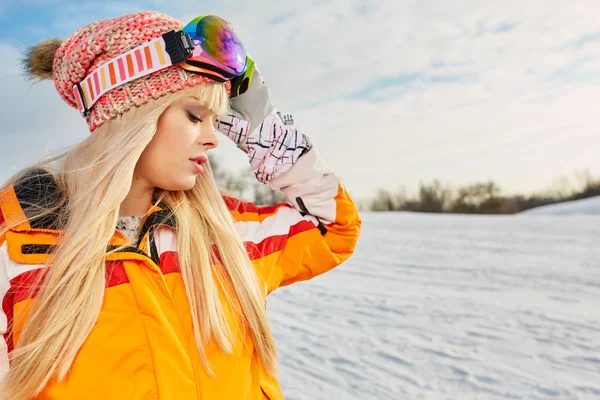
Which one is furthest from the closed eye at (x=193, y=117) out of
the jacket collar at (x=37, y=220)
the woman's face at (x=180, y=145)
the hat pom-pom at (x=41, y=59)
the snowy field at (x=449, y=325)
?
the snowy field at (x=449, y=325)

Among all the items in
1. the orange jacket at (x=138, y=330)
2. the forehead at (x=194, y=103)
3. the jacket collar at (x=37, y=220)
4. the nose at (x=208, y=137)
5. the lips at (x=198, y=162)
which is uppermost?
the forehead at (x=194, y=103)

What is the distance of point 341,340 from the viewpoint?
3955mm

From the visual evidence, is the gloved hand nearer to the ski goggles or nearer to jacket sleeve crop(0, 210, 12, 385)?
the ski goggles

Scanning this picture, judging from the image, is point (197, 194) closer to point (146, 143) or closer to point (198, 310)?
point (146, 143)

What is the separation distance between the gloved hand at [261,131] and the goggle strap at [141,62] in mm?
288

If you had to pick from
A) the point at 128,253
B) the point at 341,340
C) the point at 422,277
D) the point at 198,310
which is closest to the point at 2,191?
the point at 128,253

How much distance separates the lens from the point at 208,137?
1.71 m

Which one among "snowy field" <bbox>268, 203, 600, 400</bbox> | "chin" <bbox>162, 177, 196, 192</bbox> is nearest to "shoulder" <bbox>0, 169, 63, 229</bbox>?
"chin" <bbox>162, 177, 196, 192</bbox>

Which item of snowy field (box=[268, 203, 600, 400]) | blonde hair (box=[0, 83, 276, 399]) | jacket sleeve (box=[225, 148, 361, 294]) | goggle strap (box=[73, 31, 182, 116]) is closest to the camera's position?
blonde hair (box=[0, 83, 276, 399])

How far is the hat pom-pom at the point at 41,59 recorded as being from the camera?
6.16ft

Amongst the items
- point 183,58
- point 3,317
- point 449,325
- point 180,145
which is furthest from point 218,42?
point 449,325

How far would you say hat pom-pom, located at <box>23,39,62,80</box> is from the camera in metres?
1.88

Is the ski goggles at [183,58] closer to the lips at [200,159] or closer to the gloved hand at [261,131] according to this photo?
the gloved hand at [261,131]

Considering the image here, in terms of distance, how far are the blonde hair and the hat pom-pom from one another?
0.35 metres
